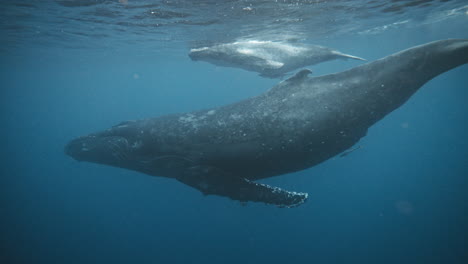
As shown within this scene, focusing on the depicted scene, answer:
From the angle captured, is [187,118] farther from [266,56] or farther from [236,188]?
[266,56]

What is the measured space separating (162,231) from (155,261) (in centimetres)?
427

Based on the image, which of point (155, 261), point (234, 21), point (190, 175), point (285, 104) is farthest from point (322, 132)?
point (155, 261)

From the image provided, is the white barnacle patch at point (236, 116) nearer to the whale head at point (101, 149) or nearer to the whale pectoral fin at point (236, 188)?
the whale pectoral fin at point (236, 188)

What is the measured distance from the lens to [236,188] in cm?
544

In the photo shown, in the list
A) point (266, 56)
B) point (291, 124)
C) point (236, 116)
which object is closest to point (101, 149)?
point (236, 116)

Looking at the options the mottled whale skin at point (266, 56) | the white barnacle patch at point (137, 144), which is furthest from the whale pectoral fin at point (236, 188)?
the mottled whale skin at point (266, 56)

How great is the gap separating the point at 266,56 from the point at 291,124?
5088mm

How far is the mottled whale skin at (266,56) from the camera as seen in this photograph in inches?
358

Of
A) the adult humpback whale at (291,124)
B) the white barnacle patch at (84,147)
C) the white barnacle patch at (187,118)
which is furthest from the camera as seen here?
the white barnacle patch at (84,147)

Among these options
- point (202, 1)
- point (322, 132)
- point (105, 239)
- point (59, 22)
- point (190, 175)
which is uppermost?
point (202, 1)

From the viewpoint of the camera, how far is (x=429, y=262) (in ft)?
70.8

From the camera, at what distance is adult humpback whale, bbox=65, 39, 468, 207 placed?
16.6 feet

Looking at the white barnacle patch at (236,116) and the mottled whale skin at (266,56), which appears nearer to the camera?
the white barnacle patch at (236,116)

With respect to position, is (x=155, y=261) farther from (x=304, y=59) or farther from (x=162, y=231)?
(x=304, y=59)
